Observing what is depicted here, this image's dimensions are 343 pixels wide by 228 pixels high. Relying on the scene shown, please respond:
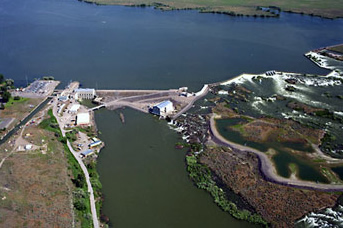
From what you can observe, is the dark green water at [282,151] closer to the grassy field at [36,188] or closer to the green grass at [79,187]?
the green grass at [79,187]

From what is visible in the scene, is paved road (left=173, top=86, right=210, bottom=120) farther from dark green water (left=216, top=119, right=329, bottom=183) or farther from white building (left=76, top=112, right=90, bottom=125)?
white building (left=76, top=112, right=90, bottom=125)

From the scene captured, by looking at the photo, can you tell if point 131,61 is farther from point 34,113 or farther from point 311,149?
point 311,149

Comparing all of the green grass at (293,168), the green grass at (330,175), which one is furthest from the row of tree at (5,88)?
the green grass at (330,175)

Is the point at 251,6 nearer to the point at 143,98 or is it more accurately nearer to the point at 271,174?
the point at 143,98

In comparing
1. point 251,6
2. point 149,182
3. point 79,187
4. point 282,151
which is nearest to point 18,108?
point 79,187

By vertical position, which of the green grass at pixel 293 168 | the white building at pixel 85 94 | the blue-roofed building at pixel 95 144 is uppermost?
the white building at pixel 85 94

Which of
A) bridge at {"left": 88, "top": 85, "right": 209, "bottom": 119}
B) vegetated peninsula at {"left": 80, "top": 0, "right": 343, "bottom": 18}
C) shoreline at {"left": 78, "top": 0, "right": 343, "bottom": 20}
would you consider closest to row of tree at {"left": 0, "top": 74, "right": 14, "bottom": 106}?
bridge at {"left": 88, "top": 85, "right": 209, "bottom": 119}

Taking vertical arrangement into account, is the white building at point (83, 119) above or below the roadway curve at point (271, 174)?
above

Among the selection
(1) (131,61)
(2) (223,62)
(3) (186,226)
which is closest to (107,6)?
(1) (131,61)
